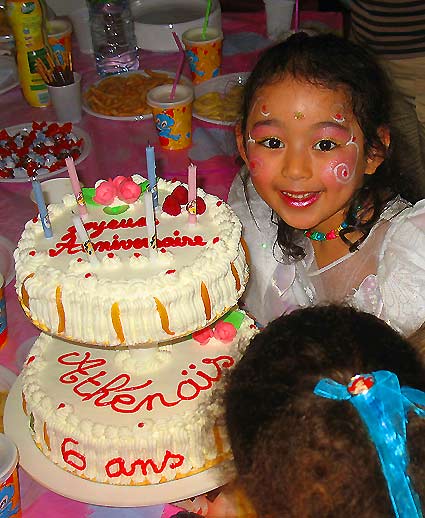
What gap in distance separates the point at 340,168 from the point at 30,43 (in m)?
1.20

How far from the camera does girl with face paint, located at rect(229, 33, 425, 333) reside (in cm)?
120

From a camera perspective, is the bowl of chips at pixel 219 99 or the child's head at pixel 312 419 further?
the bowl of chips at pixel 219 99

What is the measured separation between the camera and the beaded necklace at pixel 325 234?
1.43 metres

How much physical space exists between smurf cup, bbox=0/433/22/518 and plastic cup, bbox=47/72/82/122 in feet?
4.04

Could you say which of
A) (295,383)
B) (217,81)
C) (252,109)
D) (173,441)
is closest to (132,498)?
(173,441)

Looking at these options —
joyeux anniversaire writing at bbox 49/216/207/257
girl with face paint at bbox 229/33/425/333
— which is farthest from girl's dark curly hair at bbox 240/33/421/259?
joyeux anniversaire writing at bbox 49/216/207/257

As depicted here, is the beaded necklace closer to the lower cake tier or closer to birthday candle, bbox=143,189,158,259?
the lower cake tier

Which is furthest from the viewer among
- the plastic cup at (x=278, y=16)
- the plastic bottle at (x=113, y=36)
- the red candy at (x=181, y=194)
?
the plastic cup at (x=278, y=16)

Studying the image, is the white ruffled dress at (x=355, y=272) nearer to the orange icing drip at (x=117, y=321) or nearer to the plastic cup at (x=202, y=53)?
the orange icing drip at (x=117, y=321)

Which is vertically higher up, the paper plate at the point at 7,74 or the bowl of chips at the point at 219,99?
the bowl of chips at the point at 219,99

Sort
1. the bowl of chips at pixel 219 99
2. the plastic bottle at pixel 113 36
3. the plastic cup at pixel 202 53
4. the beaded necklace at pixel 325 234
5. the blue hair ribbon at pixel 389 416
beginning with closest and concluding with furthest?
the blue hair ribbon at pixel 389 416
the beaded necklace at pixel 325 234
the bowl of chips at pixel 219 99
the plastic cup at pixel 202 53
the plastic bottle at pixel 113 36

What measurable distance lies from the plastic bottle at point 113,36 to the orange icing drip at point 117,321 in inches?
59.9

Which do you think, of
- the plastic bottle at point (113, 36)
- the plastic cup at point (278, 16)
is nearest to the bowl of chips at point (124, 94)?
the plastic bottle at point (113, 36)

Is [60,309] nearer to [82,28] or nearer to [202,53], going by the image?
[202,53]
